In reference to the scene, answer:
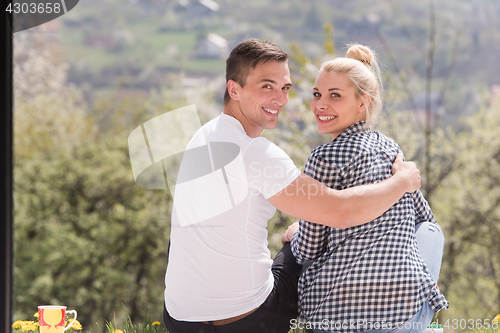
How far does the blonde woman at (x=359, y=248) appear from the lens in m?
1.43

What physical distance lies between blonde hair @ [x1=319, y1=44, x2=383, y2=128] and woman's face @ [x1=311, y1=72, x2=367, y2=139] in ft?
0.06

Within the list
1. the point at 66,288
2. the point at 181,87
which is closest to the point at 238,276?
the point at 66,288

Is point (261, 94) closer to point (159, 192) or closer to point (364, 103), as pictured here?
point (364, 103)

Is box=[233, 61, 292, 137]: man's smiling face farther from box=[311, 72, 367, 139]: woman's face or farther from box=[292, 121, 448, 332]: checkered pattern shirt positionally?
box=[292, 121, 448, 332]: checkered pattern shirt

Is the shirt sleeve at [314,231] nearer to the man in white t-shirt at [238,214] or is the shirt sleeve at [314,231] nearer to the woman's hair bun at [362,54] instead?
the man in white t-shirt at [238,214]

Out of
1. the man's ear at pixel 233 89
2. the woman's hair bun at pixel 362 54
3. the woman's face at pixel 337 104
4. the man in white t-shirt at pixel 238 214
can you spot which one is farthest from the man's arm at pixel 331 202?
the woman's hair bun at pixel 362 54

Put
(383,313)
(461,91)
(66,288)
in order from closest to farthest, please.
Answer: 1. (383,313)
2. (66,288)
3. (461,91)

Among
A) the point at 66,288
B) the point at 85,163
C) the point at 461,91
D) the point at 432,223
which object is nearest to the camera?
the point at 432,223

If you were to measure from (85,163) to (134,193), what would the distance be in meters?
1.11

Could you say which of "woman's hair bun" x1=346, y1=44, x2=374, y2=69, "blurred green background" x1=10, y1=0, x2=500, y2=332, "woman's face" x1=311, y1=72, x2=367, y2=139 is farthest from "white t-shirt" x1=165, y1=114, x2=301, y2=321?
"blurred green background" x1=10, y1=0, x2=500, y2=332

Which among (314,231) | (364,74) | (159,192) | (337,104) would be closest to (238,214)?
(314,231)

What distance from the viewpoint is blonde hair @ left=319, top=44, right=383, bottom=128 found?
62.9 inches

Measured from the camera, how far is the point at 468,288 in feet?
30.8

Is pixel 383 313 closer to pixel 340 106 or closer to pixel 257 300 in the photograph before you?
pixel 257 300
